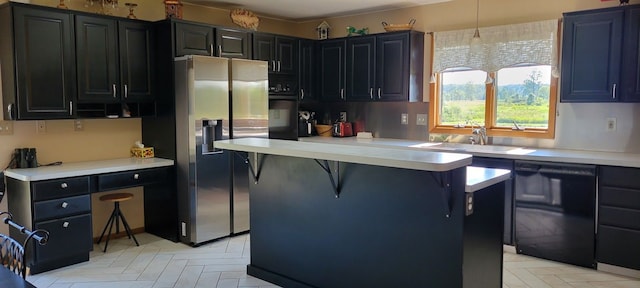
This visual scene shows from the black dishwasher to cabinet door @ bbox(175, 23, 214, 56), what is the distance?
3.02m

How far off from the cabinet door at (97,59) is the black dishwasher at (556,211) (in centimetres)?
357

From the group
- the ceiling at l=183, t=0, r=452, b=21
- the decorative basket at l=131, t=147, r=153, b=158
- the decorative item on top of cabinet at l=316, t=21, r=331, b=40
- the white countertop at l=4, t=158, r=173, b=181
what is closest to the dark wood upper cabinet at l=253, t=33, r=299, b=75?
the ceiling at l=183, t=0, r=452, b=21

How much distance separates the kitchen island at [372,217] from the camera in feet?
8.45

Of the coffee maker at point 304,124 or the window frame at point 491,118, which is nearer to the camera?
the window frame at point 491,118

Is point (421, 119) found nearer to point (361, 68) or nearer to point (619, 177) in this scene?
point (361, 68)

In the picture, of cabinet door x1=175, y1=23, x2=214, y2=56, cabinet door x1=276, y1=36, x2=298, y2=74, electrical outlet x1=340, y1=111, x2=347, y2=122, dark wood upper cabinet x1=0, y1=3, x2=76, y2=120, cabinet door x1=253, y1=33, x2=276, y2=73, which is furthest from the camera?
electrical outlet x1=340, y1=111, x2=347, y2=122

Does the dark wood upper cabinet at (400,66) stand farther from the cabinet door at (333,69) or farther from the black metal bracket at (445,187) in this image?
the black metal bracket at (445,187)

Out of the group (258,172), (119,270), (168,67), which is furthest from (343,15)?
(119,270)

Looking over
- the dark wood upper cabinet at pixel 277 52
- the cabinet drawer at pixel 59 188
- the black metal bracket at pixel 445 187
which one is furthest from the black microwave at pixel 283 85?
the black metal bracket at pixel 445 187

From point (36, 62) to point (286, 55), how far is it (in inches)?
98.9

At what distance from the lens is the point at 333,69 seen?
5.65 meters

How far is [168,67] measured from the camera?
439 cm

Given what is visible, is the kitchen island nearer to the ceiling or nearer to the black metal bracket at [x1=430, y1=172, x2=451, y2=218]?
the black metal bracket at [x1=430, y1=172, x2=451, y2=218]

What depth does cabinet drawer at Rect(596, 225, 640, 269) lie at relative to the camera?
3.55 metres
